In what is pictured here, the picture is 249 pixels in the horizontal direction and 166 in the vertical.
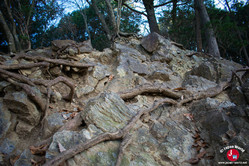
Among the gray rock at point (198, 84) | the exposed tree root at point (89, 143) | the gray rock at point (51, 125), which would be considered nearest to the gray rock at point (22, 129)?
the gray rock at point (51, 125)

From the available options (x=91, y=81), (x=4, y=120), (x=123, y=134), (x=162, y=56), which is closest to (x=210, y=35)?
(x=162, y=56)

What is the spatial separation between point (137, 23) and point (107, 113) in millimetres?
15459

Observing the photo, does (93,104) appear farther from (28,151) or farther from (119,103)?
(28,151)

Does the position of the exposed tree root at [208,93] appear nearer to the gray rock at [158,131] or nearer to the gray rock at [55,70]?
the gray rock at [158,131]

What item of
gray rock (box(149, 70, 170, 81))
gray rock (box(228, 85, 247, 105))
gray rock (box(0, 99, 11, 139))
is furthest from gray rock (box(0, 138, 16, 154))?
gray rock (box(228, 85, 247, 105))

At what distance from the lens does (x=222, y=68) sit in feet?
23.4

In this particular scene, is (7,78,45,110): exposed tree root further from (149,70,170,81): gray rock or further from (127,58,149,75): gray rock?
(149,70,170,81): gray rock

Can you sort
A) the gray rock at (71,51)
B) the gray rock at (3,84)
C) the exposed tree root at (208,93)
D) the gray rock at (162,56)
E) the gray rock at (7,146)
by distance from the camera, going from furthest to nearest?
the gray rock at (162,56)
the gray rock at (71,51)
the exposed tree root at (208,93)
the gray rock at (3,84)
the gray rock at (7,146)

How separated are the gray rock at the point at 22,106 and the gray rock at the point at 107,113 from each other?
1.10 m

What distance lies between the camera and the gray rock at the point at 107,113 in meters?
2.92

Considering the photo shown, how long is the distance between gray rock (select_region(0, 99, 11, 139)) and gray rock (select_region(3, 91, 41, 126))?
0.27 ft

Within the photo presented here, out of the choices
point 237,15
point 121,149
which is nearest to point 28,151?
point 121,149

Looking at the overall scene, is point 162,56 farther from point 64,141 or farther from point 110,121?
point 64,141

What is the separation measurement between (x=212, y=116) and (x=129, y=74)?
3044 millimetres
